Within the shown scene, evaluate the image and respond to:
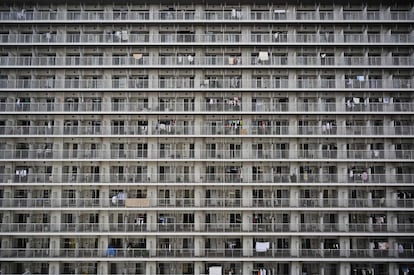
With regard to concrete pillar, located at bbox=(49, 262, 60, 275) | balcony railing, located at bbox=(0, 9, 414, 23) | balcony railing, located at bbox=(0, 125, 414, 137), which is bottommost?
concrete pillar, located at bbox=(49, 262, 60, 275)

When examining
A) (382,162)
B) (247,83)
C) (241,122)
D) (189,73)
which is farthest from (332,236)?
(189,73)

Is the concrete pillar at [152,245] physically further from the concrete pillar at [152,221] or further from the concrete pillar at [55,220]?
the concrete pillar at [55,220]

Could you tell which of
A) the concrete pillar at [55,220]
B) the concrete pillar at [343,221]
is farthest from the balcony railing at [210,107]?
the concrete pillar at [343,221]

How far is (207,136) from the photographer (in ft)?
101

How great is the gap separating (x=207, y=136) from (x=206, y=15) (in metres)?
10.4

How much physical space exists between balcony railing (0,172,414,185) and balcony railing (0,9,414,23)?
12.9 m

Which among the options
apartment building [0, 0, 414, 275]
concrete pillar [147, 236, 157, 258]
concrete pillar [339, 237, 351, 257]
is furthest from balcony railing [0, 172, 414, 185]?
concrete pillar [339, 237, 351, 257]

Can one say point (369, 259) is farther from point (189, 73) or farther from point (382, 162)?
point (189, 73)

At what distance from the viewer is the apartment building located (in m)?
30.2

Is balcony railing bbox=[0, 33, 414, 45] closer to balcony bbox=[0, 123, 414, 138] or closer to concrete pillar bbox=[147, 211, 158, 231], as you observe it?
balcony bbox=[0, 123, 414, 138]

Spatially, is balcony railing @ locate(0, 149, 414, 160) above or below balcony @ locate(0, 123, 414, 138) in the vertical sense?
below

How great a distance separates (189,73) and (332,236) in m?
17.5

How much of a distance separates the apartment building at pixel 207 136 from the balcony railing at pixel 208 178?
0.12 metres

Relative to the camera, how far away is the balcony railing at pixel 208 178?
30.8 metres
